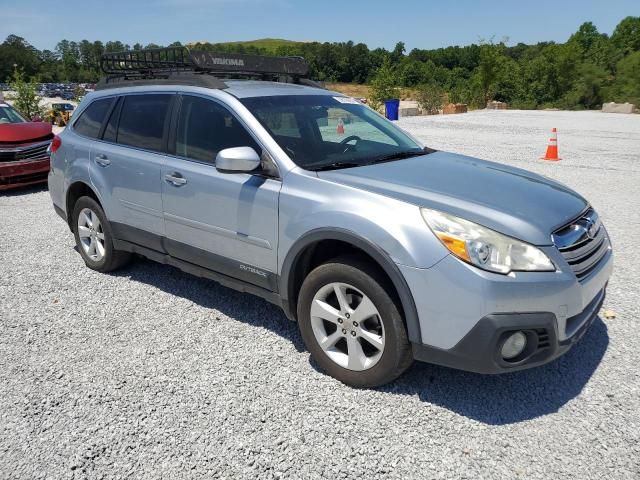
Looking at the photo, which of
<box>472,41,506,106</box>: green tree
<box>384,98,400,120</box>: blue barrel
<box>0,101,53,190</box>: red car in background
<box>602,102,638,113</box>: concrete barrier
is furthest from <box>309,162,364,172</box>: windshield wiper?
<box>472,41,506,106</box>: green tree

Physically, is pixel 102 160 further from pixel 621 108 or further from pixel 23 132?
pixel 621 108

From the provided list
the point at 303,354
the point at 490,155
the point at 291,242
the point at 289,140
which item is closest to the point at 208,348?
the point at 303,354

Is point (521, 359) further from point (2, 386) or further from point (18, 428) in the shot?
point (2, 386)

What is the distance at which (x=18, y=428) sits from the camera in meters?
2.81

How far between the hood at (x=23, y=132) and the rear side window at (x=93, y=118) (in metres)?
4.84

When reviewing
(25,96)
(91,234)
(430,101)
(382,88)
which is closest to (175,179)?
(91,234)

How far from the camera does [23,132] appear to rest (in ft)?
30.5

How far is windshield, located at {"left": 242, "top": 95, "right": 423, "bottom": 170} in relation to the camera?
3551 mm

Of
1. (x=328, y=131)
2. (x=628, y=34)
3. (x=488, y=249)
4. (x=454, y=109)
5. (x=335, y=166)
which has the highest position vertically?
(x=628, y=34)

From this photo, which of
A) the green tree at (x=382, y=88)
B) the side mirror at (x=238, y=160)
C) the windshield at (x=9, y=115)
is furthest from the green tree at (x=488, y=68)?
the side mirror at (x=238, y=160)

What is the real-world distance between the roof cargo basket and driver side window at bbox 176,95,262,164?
1.71 feet

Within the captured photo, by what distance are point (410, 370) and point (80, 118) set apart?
4094mm

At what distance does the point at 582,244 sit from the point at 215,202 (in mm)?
2382

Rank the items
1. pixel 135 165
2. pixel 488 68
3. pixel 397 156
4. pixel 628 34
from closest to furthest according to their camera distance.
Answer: pixel 397 156 < pixel 135 165 < pixel 488 68 < pixel 628 34
